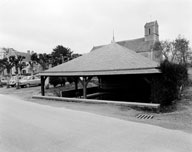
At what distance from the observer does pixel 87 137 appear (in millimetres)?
4309

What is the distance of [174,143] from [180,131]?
3.47 feet

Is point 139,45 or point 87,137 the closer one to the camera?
point 87,137

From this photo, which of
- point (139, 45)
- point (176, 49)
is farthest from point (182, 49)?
point (139, 45)

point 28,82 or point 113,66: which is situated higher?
point 113,66

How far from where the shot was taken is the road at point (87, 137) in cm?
369

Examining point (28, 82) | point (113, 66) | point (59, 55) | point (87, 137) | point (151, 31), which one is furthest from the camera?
point (151, 31)

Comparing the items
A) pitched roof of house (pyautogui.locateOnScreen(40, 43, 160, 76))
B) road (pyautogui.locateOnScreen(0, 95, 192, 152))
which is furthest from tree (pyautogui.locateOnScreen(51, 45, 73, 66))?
road (pyautogui.locateOnScreen(0, 95, 192, 152))

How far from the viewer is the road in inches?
145

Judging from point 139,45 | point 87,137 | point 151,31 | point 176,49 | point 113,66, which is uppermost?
point 151,31

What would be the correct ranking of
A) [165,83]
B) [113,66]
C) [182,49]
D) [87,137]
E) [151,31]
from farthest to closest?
[151,31] → [182,49] → [113,66] → [165,83] → [87,137]

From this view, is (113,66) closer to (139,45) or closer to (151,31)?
(139,45)

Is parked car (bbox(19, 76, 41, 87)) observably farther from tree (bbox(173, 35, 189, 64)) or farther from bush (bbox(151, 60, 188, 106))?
tree (bbox(173, 35, 189, 64))

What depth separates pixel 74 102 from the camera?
1033 cm

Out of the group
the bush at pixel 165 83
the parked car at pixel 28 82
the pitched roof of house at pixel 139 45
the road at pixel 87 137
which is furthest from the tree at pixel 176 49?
the road at pixel 87 137
